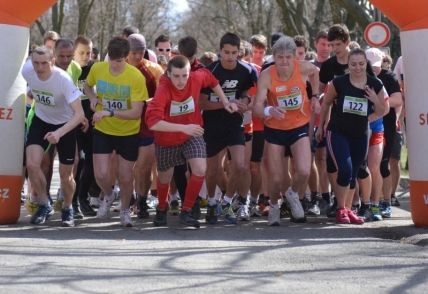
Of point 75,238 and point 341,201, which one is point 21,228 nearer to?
point 75,238

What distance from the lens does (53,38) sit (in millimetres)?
12742

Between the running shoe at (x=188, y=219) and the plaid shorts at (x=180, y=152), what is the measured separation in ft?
1.68

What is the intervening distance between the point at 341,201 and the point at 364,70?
1.47m

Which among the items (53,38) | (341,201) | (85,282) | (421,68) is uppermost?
(53,38)

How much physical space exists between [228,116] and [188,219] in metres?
1.34

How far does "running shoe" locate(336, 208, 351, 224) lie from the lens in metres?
10.5

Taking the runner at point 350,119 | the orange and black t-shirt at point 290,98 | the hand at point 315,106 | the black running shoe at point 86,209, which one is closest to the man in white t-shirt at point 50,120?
the black running shoe at point 86,209

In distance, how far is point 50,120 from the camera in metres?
10.0

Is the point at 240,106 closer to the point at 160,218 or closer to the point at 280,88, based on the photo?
the point at 280,88

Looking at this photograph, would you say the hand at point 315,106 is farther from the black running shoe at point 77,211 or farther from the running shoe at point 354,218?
the black running shoe at point 77,211

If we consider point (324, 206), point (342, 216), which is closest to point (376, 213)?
point (342, 216)

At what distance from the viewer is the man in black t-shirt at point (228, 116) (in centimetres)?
1047

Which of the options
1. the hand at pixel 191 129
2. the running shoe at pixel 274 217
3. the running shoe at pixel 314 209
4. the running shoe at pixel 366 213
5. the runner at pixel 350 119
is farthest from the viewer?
the running shoe at pixel 314 209

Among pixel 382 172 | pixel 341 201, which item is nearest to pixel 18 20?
pixel 341 201
